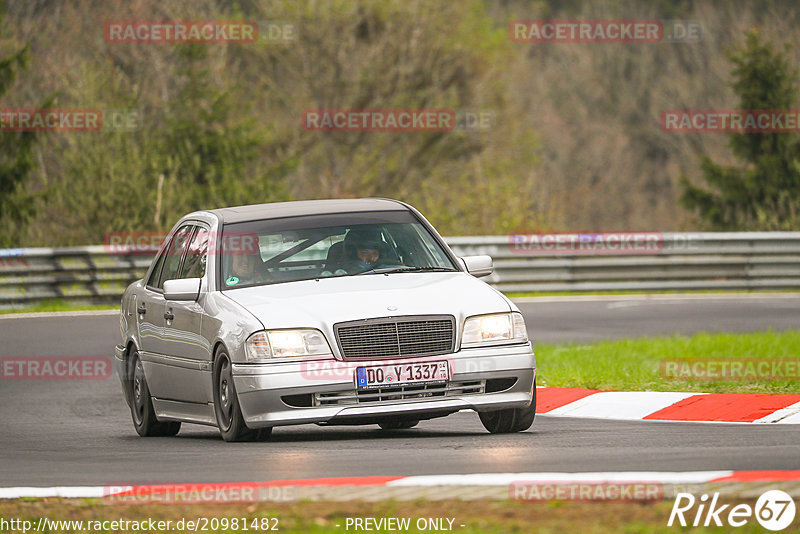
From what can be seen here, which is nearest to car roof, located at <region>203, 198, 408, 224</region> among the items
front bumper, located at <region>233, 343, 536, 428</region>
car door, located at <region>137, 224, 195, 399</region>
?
car door, located at <region>137, 224, 195, 399</region>

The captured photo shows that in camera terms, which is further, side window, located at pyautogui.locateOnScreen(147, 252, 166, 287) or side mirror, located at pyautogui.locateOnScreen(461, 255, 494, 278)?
side window, located at pyautogui.locateOnScreen(147, 252, 166, 287)

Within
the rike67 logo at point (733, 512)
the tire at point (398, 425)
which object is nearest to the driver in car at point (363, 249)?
the tire at point (398, 425)

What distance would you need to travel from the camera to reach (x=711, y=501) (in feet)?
20.3

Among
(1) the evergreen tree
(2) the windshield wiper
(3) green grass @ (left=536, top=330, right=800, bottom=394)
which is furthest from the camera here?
(1) the evergreen tree

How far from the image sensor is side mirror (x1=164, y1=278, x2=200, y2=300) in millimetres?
10383

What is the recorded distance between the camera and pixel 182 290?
1041 centimetres

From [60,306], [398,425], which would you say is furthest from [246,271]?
[60,306]

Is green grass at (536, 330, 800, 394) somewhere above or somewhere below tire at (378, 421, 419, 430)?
below

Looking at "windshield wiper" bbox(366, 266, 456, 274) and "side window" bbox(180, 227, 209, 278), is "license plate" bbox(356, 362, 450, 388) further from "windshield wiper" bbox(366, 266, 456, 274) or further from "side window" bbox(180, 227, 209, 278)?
"side window" bbox(180, 227, 209, 278)

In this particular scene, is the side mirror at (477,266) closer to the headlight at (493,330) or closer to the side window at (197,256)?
the headlight at (493,330)

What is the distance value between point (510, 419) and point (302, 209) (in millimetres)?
2187

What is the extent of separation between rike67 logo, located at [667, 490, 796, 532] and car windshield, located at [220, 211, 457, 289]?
4.47 meters

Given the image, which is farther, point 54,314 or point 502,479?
point 54,314

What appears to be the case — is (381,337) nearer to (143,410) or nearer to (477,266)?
(477,266)
